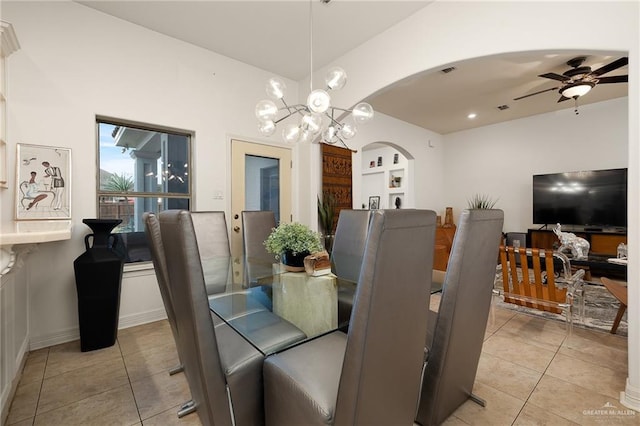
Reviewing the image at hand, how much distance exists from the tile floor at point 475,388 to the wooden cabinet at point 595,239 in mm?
2943

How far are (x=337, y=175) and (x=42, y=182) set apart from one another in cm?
334

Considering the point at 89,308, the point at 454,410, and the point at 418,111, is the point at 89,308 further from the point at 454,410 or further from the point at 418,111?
the point at 418,111

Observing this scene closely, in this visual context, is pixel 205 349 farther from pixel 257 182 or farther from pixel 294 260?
pixel 257 182

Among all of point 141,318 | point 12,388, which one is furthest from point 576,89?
point 12,388

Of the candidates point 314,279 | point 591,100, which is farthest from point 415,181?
point 314,279

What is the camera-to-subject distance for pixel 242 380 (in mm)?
1244

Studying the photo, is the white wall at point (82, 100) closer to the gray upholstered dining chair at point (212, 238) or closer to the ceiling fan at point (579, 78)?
the gray upholstered dining chair at point (212, 238)

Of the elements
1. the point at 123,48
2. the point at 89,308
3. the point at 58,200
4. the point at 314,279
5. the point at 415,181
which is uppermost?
the point at 123,48

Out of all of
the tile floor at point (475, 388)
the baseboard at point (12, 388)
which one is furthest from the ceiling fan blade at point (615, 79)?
the baseboard at point (12, 388)

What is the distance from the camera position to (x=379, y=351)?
92 cm

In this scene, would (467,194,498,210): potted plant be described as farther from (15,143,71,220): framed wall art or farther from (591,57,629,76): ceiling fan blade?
(15,143,71,220): framed wall art

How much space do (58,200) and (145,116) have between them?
1.11m

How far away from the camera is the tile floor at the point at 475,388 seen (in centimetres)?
158

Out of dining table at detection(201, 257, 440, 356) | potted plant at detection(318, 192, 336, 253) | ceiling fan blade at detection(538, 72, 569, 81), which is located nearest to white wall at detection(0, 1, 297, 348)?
dining table at detection(201, 257, 440, 356)
